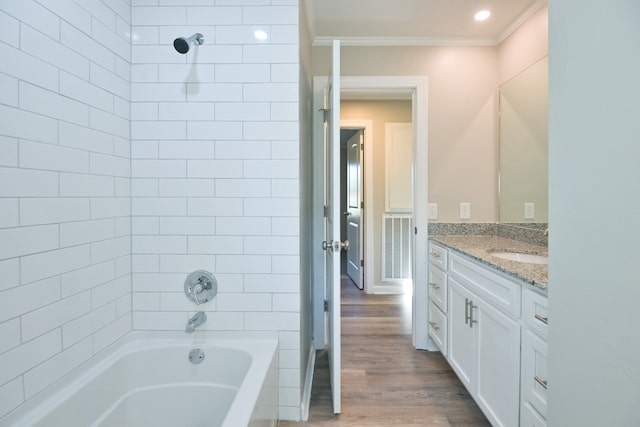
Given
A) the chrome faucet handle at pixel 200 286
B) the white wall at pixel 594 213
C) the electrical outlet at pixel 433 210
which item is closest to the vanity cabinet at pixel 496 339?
the electrical outlet at pixel 433 210

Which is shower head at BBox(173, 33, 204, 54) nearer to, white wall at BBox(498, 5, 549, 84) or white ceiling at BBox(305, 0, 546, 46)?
white ceiling at BBox(305, 0, 546, 46)

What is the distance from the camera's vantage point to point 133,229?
1.61m

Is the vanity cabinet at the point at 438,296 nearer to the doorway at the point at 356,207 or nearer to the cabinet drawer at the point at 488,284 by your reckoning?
the cabinet drawer at the point at 488,284

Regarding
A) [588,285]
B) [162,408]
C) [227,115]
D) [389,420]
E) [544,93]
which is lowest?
[389,420]

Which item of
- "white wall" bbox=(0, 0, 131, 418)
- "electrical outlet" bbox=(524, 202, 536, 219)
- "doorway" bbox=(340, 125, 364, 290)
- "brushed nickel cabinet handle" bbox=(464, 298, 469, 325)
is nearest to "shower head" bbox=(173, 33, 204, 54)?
"white wall" bbox=(0, 0, 131, 418)

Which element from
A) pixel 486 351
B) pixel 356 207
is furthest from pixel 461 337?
pixel 356 207

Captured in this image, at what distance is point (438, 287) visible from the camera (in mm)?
2277

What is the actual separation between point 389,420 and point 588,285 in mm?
1477

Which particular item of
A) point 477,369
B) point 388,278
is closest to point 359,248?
point 388,278

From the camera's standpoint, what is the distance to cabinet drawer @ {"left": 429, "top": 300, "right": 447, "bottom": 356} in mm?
2156

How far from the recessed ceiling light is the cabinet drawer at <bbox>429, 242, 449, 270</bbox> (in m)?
1.63

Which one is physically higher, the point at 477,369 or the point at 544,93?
the point at 544,93

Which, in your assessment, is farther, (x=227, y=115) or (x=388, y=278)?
(x=388, y=278)

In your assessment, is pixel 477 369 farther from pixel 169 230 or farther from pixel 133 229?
pixel 133 229
